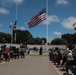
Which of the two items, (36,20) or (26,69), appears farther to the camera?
(36,20)

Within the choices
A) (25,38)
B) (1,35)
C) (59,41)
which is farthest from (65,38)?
(1,35)

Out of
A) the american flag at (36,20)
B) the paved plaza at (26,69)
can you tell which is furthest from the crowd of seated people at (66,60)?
the american flag at (36,20)

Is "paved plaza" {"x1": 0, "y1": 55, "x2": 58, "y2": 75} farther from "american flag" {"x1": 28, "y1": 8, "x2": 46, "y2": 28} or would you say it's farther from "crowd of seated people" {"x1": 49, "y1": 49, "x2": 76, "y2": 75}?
"american flag" {"x1": 28, "y1": 8, "x2": 46, "y2": 28}

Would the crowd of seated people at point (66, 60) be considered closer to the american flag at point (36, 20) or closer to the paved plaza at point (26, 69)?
the paved plaza at point (26, 69)

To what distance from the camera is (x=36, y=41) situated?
7539 inches

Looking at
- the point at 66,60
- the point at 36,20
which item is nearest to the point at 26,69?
the point at 66,60

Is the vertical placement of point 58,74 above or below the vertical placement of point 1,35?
below

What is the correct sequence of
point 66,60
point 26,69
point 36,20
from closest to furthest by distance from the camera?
1. point 66,60
2. point 26,69
3. point 36,20

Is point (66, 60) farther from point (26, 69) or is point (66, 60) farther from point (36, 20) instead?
point (36, 20)

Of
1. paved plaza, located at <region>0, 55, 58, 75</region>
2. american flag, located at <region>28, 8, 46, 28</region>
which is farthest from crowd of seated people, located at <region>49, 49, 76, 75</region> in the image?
american flag, located at <region>28, 8, 46, 28</region>

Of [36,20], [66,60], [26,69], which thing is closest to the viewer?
[66,60]

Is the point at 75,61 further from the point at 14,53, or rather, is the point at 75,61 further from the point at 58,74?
the point at 14,53

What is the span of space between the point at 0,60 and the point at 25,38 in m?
145

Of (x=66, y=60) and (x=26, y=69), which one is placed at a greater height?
(x=66, y=60)
